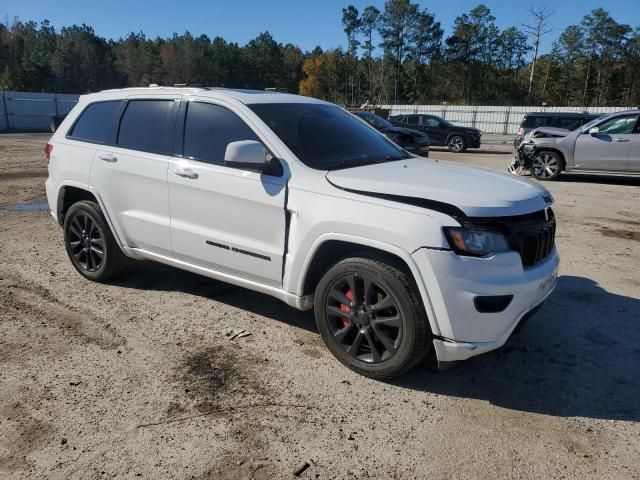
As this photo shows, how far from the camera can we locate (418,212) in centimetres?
312

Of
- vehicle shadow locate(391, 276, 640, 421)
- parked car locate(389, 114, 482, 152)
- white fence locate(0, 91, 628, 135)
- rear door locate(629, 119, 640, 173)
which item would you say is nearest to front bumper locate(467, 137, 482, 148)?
parked car locate(389, 114, 482, 152)

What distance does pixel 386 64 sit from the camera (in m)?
88.4

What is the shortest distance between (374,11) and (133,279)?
9661 centimetres

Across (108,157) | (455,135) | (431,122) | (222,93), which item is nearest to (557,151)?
(455,135)

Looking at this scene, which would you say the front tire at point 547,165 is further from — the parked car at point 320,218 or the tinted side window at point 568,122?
the parked car at point 320,218

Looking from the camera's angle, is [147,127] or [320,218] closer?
[320,218]

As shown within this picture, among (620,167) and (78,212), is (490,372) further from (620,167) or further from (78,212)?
(620,167)

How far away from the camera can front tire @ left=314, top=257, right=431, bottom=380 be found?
10.5 ft

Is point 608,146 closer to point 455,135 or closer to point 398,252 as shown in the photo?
point 455,135

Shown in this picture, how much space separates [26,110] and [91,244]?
34.0 meters

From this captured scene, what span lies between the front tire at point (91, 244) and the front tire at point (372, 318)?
241cm

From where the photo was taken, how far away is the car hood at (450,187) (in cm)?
312

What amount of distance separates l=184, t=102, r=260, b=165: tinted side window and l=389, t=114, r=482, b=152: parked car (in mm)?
19237

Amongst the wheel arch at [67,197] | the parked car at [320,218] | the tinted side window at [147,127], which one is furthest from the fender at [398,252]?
the wheel arch at [67,197]
